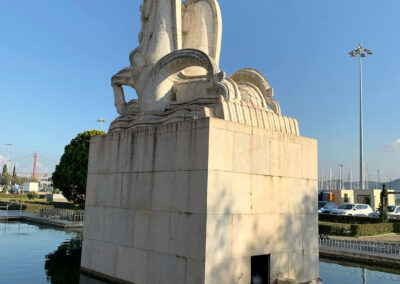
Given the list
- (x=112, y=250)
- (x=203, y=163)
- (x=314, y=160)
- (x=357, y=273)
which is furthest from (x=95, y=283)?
(x=357, y=273)

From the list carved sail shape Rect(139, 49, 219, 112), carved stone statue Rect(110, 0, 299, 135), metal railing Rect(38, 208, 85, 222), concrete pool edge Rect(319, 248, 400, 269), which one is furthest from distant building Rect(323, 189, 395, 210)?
carved sail shape Rect(139, 49, 219, 112)

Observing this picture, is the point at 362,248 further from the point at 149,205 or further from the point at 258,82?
the point at 149,205

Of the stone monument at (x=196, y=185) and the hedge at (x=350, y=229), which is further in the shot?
the hedge at (x=350, y=229)

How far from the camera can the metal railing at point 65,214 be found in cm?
2080

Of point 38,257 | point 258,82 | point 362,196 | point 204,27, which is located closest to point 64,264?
point 38,257

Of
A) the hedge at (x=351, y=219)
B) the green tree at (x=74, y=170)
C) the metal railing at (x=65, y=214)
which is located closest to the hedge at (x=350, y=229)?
the hedge at (x=351, y=219)

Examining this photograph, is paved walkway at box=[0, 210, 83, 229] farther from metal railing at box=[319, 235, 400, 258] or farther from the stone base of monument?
metal railing at box=[319, 235, 400, 258]

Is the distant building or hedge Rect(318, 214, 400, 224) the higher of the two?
the distant building

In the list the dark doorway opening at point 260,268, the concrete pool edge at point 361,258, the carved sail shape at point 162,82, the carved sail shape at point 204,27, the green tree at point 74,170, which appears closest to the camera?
the dark doorway opening at point 260,268

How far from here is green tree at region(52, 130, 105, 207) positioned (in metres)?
25.4

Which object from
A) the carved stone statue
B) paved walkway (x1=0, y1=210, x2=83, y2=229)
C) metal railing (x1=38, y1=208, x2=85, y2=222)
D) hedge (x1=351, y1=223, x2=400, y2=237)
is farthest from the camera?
metal railing (x1=38, y1=208, x2=85, y2=222)

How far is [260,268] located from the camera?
22.7 ft

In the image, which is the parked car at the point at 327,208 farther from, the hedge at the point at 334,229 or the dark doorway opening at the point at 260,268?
the dark doorway opening at the point at 260,268

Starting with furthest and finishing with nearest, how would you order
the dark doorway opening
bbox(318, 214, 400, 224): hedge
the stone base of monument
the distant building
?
the distant building → bbox(318, 214, 400, 224): hedge → the dark doorway opening → the stone base of monument
